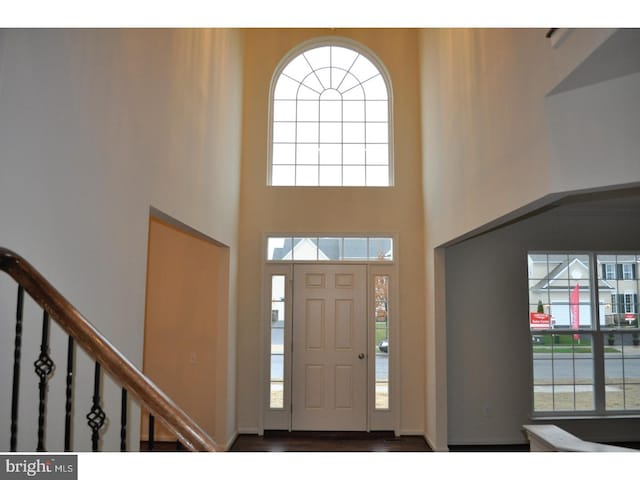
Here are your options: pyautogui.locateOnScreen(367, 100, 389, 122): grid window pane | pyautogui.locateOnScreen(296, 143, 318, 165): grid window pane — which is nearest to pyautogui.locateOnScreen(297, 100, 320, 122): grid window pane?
pyautogui.locateOnScreen(296, 143, 318, 165): grid window pane

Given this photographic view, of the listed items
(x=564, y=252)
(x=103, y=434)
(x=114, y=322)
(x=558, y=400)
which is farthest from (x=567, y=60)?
(x=558, y=400)

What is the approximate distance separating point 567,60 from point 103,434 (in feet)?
10.5

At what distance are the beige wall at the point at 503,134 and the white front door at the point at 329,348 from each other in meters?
0.87

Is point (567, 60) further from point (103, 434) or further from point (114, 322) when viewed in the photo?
point (103, 434)

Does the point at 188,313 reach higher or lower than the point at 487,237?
lower

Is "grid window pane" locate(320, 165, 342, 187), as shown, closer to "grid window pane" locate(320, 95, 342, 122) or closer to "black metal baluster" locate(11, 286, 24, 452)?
"grid window pane" locate(320, 95, 342, 122)

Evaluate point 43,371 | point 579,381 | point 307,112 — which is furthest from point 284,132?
point 43,371

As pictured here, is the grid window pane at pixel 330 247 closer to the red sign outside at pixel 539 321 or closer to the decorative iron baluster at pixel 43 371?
the red sign outside at pixel 539 321

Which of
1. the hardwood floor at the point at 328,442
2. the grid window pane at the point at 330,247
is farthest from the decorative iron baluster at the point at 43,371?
the grid window pane at the point at 330,247

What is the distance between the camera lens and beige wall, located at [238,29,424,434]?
5602mm

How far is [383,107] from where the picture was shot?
616 centimetres

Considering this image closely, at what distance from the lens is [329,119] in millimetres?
6215

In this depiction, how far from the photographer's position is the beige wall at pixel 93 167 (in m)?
1.84

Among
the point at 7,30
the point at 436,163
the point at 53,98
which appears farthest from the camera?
the point at 436,163
